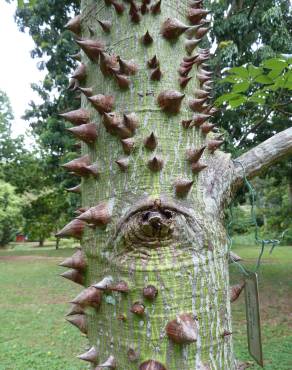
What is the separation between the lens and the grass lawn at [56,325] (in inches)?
204

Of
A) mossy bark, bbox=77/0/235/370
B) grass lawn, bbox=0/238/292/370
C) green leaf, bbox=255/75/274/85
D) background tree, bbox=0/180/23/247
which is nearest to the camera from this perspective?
mossy bark, bbox=77/0/235/370

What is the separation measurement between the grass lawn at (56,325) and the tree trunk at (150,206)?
3.74 meters

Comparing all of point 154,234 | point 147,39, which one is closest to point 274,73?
point 147,39

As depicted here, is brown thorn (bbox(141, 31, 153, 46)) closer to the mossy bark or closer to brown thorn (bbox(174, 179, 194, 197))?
the mossy bark

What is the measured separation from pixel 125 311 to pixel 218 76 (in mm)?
6896

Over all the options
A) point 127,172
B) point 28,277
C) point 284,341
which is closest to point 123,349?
point 127,172

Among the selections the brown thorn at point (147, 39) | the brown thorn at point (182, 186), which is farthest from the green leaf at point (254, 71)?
the brown thorn at point (182, 186)

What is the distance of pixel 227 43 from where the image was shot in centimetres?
687

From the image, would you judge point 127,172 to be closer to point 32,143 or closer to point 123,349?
point 123,349

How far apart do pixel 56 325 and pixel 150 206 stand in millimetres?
6664

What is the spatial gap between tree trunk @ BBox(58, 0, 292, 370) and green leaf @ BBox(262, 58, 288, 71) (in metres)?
0.32

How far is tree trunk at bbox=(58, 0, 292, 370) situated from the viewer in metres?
0.89

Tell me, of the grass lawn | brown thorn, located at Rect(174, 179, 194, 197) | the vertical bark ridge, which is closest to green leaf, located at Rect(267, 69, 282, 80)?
the vertical bark ridge

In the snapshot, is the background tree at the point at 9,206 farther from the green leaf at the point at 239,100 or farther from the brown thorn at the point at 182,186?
the brown thorn at the point at 182,186
